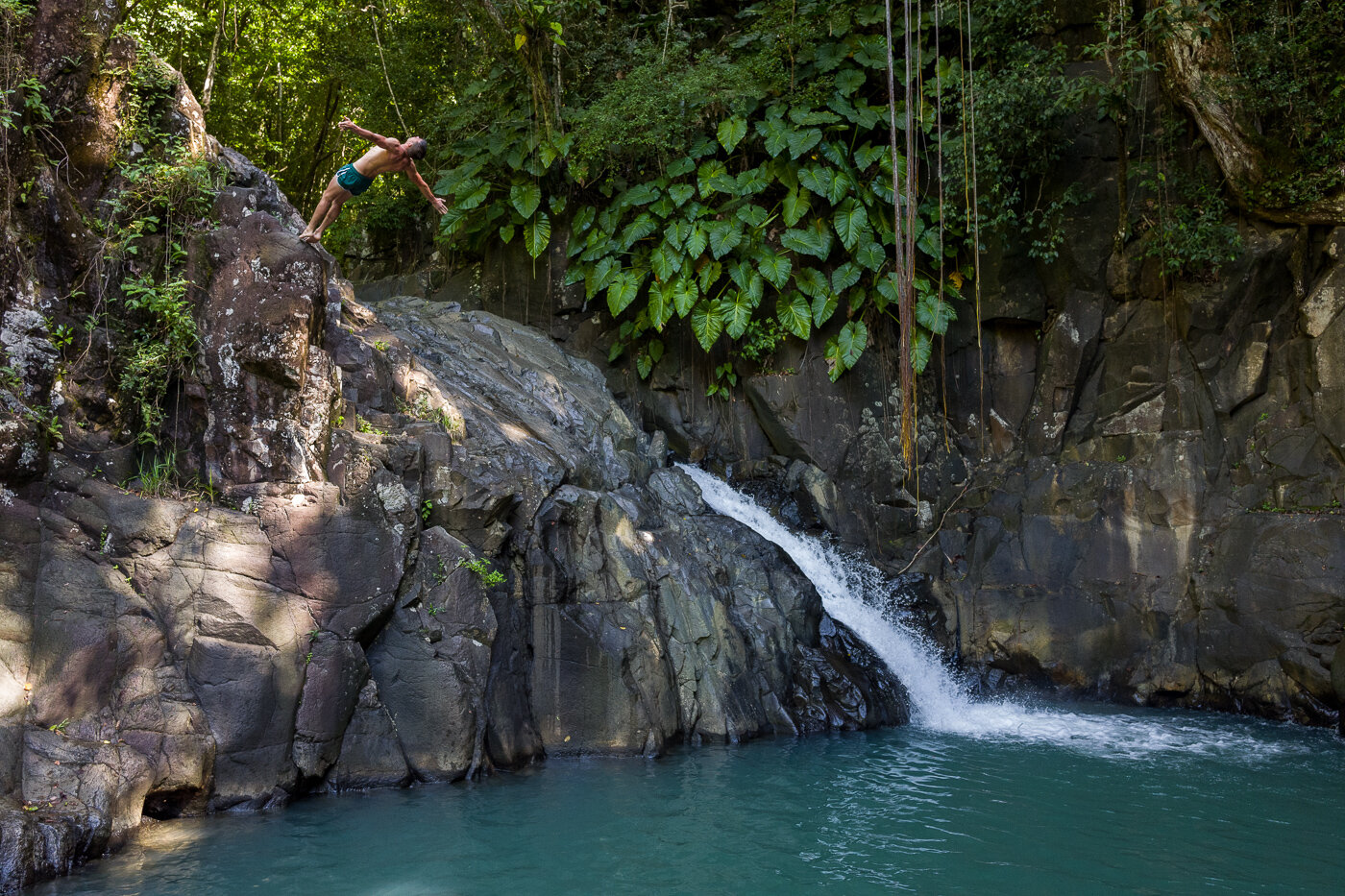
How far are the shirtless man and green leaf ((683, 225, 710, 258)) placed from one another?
4817 millimetres

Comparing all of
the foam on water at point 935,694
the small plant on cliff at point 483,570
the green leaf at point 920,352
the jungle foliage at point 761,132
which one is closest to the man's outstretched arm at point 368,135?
the small plant on cliff at point 483,570

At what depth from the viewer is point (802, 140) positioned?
12383mm

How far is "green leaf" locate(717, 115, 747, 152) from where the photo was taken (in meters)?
12.5

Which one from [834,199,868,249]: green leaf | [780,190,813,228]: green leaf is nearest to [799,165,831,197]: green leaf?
[780,190,813,228]: green leaf

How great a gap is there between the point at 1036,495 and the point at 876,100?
6061 millimetres

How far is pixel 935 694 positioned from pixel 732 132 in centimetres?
761

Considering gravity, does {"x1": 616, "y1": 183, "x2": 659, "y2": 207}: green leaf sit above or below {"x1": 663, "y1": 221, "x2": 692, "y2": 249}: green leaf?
above

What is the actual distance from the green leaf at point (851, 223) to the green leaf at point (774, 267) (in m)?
0.79

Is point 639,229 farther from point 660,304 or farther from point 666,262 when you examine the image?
point 660,304

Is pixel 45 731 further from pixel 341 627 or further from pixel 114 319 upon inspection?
pixel 114 319

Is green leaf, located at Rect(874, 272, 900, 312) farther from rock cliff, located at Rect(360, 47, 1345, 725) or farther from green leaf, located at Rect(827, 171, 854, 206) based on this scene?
green leaf, located at Rect(827, 171, 854, 206)

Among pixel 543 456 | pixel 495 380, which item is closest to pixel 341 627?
pixel 543 456

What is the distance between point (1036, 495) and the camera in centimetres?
1129

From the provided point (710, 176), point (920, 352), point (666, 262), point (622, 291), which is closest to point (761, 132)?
point (710, 176)
